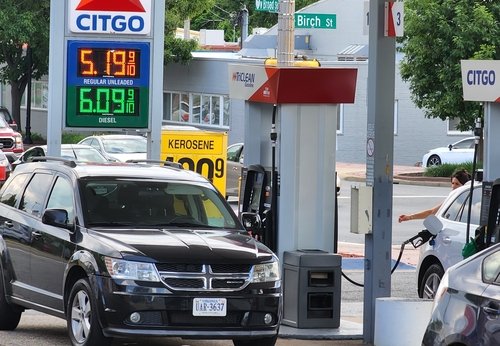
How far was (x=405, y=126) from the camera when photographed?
4722cm

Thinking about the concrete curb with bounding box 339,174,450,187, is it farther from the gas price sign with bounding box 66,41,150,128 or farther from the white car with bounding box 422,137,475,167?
the gas price sign with bounding box 66,41,150,128

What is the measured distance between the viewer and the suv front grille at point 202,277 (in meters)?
10.4

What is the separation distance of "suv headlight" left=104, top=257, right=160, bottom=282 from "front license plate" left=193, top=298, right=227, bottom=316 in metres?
0.39

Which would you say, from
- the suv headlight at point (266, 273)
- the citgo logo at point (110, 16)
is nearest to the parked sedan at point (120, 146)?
the citgo logo at point (110, 16)

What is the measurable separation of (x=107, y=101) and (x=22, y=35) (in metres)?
30.6

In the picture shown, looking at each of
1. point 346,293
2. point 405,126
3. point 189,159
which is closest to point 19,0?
point 405,126

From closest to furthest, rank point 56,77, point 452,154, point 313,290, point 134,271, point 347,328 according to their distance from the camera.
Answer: point 134,271 → point 313,290 → point 347,328 → point 56,77 → point 452,154

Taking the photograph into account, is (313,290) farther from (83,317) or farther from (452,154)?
(452,154)

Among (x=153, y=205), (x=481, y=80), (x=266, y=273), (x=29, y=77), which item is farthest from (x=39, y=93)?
(x=266, y=273)

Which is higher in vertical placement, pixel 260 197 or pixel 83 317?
pixel 260 197

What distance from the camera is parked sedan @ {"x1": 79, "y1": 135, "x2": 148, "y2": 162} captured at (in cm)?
3163

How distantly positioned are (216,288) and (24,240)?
2.53 metres

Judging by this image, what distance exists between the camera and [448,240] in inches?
554

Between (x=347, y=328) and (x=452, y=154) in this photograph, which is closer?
(x=347, y=328)
